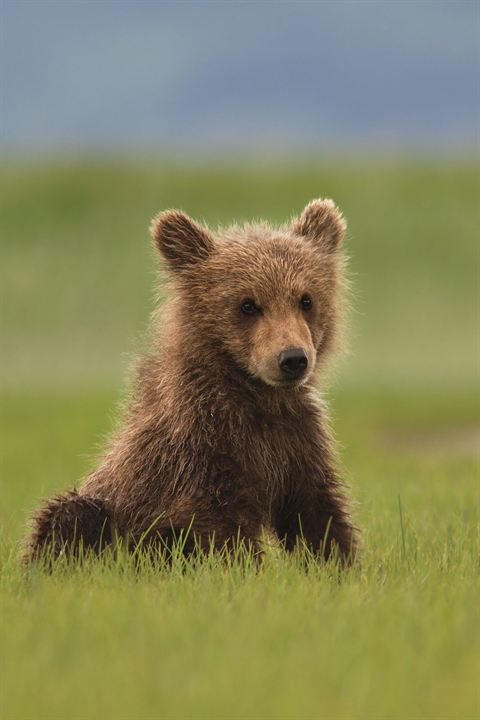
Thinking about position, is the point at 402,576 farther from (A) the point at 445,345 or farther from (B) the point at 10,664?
(A) the point at 445,345

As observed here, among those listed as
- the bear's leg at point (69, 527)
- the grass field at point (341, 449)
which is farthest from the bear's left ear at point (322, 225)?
the bear's leg at point (69, 527)

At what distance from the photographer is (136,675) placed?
3.98 m

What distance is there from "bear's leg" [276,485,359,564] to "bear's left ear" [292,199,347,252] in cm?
138

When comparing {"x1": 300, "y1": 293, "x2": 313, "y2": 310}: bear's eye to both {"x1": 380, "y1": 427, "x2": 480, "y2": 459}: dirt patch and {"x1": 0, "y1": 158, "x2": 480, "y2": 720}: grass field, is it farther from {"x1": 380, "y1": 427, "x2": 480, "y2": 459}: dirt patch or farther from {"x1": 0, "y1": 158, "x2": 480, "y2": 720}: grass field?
{"x1": 380, "y1": 427, "x2": 480, "y2": 459}: dirt patch

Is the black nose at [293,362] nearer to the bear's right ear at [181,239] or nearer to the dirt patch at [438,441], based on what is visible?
the bear's right ear at [181,239]

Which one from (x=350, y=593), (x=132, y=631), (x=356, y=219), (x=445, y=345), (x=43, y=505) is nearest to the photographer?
(x=132, y=631)

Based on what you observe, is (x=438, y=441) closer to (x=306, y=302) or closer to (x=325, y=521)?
(x=325, y=521)

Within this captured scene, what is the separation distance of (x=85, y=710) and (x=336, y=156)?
35.3m

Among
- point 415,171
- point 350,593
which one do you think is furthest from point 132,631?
point 415,171

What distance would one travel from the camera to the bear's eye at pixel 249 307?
236 inches

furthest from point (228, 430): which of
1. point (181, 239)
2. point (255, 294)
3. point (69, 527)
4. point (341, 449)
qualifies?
point (341, 449)

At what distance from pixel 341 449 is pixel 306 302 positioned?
8279mm

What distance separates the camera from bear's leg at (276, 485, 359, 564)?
6.11 metres

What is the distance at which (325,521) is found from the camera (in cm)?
612
